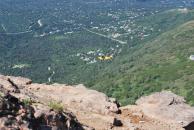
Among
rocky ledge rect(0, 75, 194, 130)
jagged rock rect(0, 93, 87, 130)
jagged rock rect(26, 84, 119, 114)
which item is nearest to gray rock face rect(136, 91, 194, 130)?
rocky ledge rect(0, 75, 194, 130)

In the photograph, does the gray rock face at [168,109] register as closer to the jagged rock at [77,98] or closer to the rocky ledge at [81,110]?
the rocky ledge at [81,110]

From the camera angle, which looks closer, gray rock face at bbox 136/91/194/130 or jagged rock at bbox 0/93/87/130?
jagged rock at bbox 0/93/87/130

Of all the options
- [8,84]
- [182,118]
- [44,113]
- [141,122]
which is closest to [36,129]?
[44,113]

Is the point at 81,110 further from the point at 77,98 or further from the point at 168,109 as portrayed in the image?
the point at 168,109

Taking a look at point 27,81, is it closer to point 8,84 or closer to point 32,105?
point 8,84

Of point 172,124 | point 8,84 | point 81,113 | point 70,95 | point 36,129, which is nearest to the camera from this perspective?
point 36,129

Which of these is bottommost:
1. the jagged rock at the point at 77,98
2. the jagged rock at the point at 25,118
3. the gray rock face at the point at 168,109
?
the gray rock face at the point at 168,109

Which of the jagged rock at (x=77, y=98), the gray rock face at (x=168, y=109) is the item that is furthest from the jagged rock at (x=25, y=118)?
the gray rock face at (x=168, y=109)

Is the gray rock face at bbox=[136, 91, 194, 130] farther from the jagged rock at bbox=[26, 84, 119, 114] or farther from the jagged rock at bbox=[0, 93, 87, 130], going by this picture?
the jagged rock at bbox=[0, 93, 87, 130]
